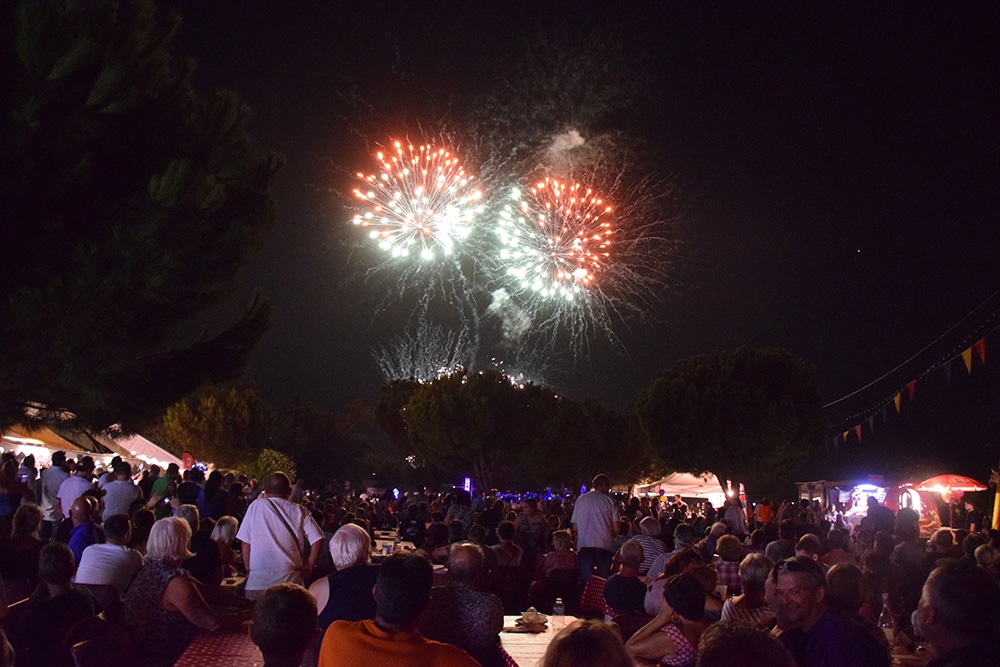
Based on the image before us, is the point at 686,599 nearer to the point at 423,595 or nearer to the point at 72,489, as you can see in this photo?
the point at 423,595

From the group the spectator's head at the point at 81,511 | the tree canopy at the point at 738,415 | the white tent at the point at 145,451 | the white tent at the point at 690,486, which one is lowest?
the spectator's head at the point at 81,511

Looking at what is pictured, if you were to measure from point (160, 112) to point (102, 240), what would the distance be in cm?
175

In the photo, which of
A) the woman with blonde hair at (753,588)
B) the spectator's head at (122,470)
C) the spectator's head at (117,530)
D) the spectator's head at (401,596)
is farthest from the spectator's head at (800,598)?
the spectator's head at (122,470)

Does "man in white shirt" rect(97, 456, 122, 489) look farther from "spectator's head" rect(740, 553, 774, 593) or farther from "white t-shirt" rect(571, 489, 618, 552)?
"spectator's head" rect(740, 553, 774, 593)

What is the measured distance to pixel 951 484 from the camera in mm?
25875

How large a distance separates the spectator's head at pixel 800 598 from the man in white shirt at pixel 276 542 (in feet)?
11.4

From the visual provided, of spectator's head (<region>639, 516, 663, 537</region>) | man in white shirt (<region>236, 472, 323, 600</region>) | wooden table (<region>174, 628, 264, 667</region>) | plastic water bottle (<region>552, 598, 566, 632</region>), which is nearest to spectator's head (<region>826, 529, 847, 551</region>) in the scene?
spectator's head (<region>639, 516, 663, 537</region>)

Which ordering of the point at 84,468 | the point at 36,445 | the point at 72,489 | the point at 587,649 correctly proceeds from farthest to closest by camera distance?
the point at 36,445, the point at 84,468, the point at 72,489, the point at 587,649

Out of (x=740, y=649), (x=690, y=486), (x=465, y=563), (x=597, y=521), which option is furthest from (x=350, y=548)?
(x=690, y=486)

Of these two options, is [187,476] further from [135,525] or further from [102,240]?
[135,525]

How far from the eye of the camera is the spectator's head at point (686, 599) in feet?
17.1

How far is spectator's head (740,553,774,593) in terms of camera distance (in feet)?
20.8

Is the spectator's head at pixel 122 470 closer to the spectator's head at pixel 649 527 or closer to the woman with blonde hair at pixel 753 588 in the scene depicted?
the spectator's head at pixel 649 527

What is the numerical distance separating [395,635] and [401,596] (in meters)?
0.15
